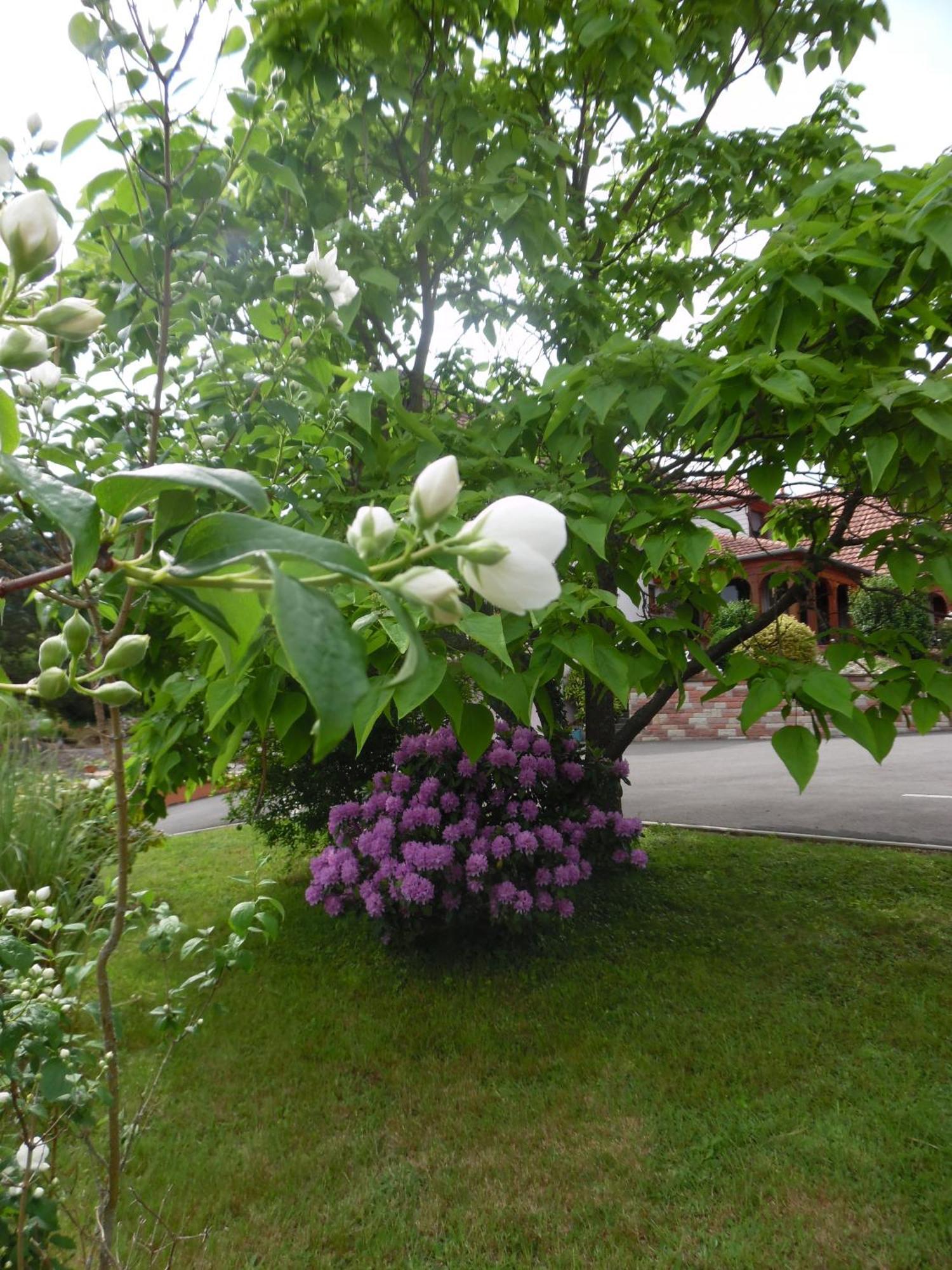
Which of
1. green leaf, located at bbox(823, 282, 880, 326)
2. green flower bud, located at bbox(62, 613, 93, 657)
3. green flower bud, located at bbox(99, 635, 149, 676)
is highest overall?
green leaf, located at bbox(823, 282, 880, 326)

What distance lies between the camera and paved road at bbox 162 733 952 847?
6.59m

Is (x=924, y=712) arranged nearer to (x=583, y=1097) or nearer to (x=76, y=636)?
(x=583, y=1097)

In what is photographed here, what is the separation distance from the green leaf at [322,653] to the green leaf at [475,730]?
1.35 metres

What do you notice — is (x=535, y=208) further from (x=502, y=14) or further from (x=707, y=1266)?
(x=707, y=1266)

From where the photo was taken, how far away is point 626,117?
280cm

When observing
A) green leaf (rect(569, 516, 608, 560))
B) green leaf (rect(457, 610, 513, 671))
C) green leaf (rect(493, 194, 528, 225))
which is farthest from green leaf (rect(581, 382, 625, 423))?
green leaf (rect(457, 610, 513, 671))

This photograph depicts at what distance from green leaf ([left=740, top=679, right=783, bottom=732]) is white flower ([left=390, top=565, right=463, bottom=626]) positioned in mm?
1736

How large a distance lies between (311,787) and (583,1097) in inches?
108

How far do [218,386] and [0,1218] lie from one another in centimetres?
160

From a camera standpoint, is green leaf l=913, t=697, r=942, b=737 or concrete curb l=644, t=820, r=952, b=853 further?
concrete curb l=644, t=820, r=952, b=853

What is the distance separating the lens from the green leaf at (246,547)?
0.39 meters

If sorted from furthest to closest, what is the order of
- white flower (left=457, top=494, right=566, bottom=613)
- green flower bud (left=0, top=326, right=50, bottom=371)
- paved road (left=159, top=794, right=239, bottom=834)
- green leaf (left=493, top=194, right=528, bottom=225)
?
paved road (left=159, top=794, right=239, bottom=834) → green leaf (left=493, top=194, right=528, bottom=225) → green flower bud (left=0, top=326, right=50, bottom=371) → white flower (left=457, top=494, right=566, bottom=613)

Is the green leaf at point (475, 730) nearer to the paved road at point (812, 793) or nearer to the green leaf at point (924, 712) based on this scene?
the green leaf at point (924, 712)

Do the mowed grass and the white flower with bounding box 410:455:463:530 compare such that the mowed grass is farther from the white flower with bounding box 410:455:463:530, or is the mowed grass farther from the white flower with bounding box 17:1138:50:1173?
the white flower with bounding box 410:455:463:530
